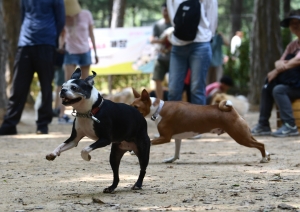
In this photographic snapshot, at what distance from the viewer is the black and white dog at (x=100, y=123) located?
5.65 m

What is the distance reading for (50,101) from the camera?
36.5ft

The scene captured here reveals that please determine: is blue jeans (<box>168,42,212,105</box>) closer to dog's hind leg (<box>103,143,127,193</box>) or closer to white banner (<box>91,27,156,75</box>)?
dog's hind leg (<box>103,143,127,193</box>)

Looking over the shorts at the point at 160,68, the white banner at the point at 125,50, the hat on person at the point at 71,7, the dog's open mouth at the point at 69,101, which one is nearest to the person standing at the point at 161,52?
the shorts at the point at 160,68

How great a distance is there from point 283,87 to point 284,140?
93 cm

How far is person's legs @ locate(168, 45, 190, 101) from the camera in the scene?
10.5 metres

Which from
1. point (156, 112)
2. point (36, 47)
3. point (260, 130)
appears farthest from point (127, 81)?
point (156, 112)

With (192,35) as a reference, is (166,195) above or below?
below

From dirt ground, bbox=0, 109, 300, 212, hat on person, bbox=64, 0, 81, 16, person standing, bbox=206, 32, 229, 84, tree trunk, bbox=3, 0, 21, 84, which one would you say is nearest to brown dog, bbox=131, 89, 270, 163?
dirt ground, bbox=0, 109, 300, 212

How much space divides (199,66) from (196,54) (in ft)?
0.57

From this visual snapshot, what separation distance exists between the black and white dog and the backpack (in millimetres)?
4284

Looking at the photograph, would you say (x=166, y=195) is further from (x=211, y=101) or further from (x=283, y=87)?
(x=211, y=101)

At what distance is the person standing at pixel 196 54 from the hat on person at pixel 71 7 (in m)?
2.80

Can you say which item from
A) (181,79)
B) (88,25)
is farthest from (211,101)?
(181,79)

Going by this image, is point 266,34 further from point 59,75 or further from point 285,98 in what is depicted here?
point 285,98
